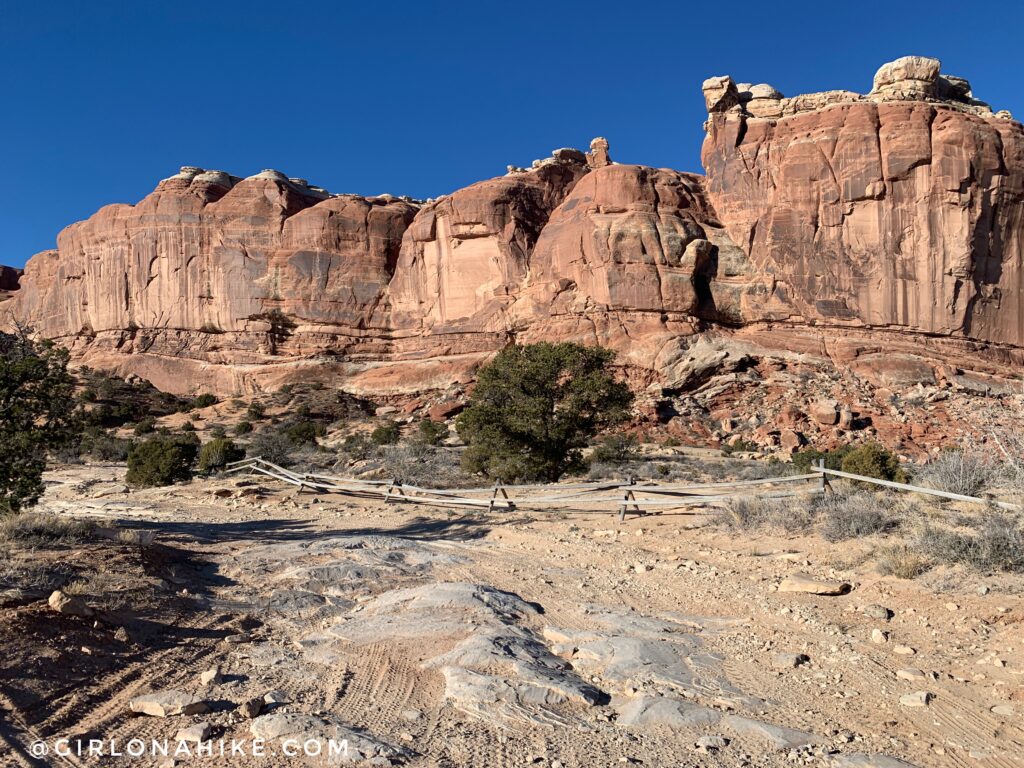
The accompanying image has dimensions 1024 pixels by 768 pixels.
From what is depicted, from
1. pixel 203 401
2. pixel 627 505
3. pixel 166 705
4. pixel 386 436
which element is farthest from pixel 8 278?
pixel 166 705

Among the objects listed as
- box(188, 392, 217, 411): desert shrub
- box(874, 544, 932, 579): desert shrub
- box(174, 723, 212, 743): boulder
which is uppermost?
box(174, 723, 212, 743): boulder

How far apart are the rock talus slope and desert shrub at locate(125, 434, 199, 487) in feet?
88.9

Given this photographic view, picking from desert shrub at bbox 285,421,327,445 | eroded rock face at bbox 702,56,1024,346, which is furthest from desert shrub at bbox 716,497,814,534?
eroded rock face at bbox 702,56,1024,346

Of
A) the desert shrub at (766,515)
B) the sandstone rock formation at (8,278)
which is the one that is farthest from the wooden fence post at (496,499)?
the sandstone rock formation at (8,278)

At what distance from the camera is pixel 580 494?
13086 mm

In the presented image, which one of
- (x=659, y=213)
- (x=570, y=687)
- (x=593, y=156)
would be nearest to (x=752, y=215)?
(x=659, y=213)

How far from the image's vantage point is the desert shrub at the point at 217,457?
70.2ft

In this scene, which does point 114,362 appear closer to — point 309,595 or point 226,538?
point 226,538

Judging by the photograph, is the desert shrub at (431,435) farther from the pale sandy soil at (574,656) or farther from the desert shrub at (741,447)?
the pale sandy soil at (574,656)

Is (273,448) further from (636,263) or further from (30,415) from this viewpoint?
(636,263)

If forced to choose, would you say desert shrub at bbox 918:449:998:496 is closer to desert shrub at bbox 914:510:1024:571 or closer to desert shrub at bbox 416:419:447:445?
desert shrub at bbox 914:510:1024:571

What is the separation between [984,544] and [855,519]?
71.6 inches

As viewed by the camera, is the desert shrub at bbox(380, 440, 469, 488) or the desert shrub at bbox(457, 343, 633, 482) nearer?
the desert shrub at bbox(457, 343, 633, 482)

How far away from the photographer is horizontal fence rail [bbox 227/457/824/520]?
1110 cm
